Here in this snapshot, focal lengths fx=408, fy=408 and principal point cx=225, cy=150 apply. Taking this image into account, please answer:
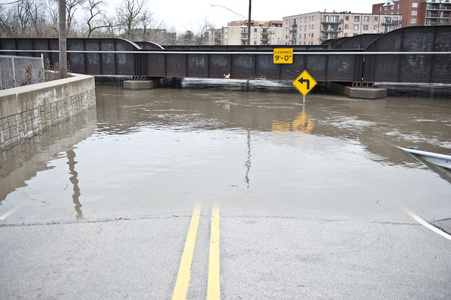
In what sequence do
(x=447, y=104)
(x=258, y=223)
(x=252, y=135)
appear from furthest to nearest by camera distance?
1. (x=447, y=104)
2. (x=252, y=135)
3. (x=258, y=223)

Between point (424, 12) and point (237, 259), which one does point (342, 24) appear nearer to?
point (424, 12)

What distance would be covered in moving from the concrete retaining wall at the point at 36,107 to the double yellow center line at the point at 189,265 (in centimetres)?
638

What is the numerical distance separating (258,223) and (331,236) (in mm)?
967

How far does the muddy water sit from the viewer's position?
622cm

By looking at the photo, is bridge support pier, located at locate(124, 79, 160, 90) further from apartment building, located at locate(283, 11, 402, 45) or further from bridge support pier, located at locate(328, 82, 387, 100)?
apartment building, located at locate(283, 11, 402, 45)

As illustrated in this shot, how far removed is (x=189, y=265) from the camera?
4.25 meters

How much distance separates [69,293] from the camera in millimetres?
3736

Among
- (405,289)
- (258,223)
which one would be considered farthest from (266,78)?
(405,289)

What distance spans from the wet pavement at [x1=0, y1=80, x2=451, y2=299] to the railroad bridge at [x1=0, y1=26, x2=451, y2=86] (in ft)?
31.7

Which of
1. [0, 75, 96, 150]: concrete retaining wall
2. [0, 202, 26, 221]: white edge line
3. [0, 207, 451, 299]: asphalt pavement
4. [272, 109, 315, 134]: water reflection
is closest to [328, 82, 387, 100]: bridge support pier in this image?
[272, 109, 315, 134]: water reflection

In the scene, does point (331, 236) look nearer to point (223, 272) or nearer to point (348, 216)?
point (348, 216)

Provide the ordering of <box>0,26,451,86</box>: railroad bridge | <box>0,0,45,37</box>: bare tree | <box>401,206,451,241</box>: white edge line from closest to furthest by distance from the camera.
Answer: <box>401,206,451,241</box>: white edge line, <box>0,26,451,86</box>: railroad bridge, <box>0,0,45,37</box>: bare tree

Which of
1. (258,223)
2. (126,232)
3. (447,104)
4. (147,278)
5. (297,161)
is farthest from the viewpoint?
(447,104)

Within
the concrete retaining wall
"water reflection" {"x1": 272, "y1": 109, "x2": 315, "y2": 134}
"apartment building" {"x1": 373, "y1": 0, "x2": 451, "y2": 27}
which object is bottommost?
"water reflection" {"x1": 272, "y1": 109, "x2": 315, "y2": 134}
